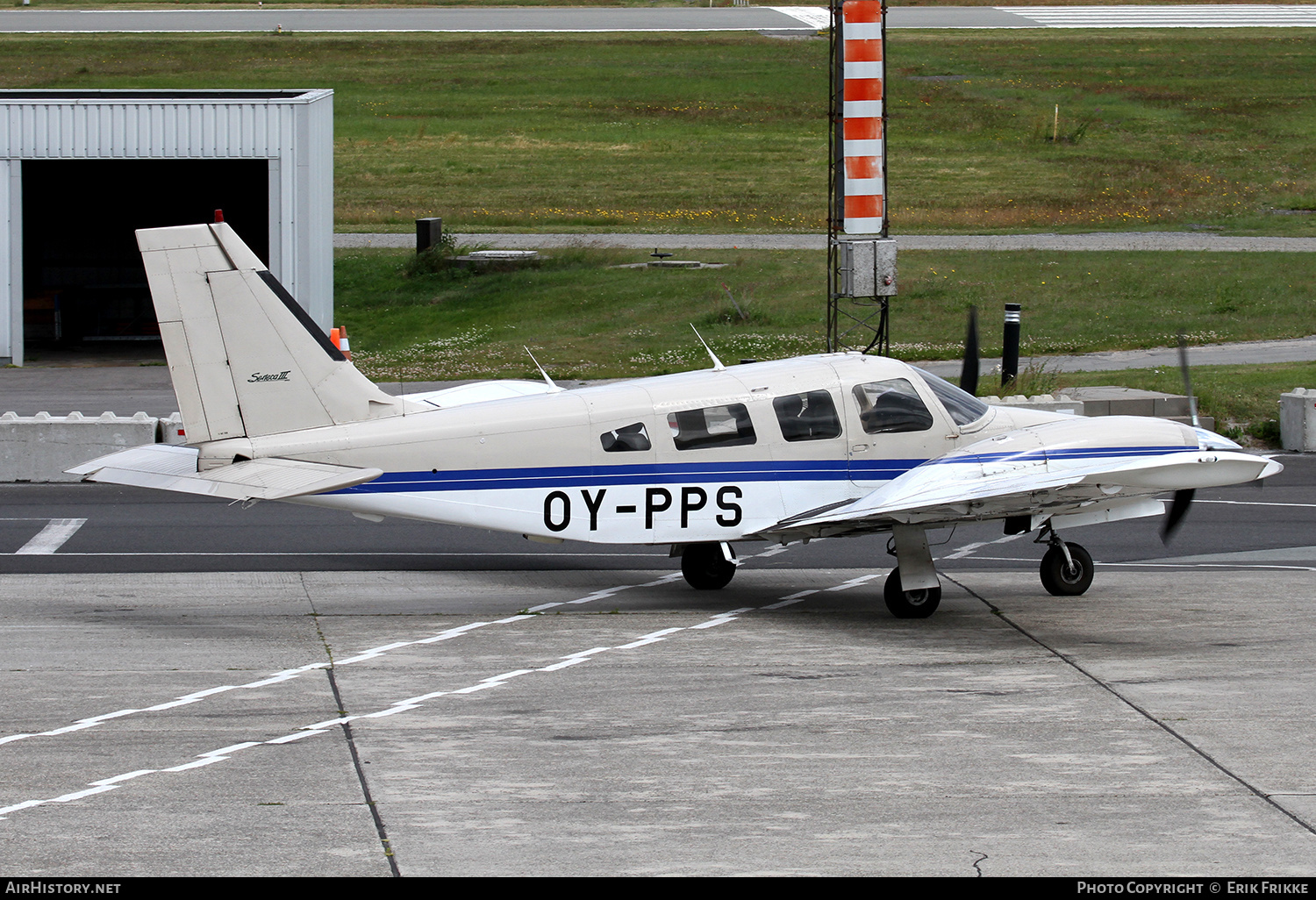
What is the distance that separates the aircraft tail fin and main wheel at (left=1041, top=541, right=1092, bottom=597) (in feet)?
22.9

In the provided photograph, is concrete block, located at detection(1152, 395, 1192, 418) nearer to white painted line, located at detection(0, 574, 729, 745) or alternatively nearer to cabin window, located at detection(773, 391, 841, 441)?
cabin window, located at detection(773, 391, 841, 441)

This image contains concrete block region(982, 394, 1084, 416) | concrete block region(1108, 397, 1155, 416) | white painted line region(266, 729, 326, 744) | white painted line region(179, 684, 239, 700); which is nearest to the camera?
white painted line region(266, 729, 326, 744)

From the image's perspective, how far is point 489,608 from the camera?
1468 cm

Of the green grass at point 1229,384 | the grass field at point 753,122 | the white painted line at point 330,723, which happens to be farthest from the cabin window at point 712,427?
the grass field at point 753,122

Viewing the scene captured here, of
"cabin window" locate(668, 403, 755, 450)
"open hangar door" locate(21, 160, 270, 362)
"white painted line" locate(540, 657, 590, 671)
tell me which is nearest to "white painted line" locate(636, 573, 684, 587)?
"cabin window" locate(668, 403, 755, 450)

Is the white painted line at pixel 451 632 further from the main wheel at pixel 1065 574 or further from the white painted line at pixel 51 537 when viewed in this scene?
the white painted line at pixel 51 537

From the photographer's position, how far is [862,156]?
81.1 feet

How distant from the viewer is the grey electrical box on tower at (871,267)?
24578mm

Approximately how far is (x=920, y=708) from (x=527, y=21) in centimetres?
6939

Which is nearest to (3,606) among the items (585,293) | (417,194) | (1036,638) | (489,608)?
(489,608)

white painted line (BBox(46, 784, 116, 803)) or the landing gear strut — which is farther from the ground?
the landing gear strut

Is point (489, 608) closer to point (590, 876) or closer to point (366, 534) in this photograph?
point (366, 534)

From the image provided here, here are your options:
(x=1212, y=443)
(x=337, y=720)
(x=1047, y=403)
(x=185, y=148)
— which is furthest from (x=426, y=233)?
(x=337, y=720)

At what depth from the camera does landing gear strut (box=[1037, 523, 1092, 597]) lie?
14961 millimetres
